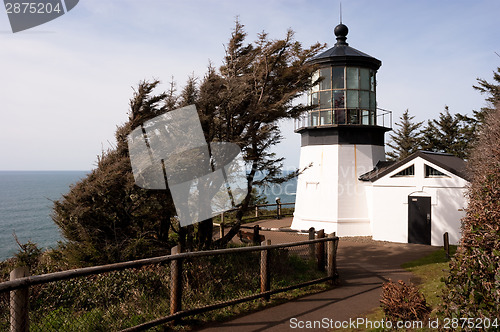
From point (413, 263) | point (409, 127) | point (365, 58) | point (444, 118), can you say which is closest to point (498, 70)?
point (444, 118)

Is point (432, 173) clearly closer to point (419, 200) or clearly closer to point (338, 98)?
point (419, 200)

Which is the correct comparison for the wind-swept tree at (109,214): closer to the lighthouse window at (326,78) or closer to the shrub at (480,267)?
the shrub at (480,267)

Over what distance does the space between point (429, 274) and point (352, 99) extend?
32.8ft

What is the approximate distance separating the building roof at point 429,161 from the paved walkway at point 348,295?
3.46 meters

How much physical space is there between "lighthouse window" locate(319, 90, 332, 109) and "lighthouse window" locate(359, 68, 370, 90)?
161cm

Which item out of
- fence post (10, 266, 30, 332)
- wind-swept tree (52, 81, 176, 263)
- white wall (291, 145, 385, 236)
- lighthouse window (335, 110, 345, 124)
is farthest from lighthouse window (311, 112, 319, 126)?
fence post (10, 266, 30, 332)

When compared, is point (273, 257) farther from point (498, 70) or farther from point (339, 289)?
point (498, 70)

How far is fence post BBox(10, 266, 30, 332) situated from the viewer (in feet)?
14.3

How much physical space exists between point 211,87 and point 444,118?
32909 millimetres

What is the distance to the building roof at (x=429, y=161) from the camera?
15672 mm

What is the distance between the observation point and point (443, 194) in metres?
15.9

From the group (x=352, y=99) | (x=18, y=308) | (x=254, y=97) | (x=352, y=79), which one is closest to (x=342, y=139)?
(x=352, y=99)

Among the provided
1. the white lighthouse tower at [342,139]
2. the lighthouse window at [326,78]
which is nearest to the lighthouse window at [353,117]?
the white lighthouse tower at [342,139]

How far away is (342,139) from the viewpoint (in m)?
18.6
